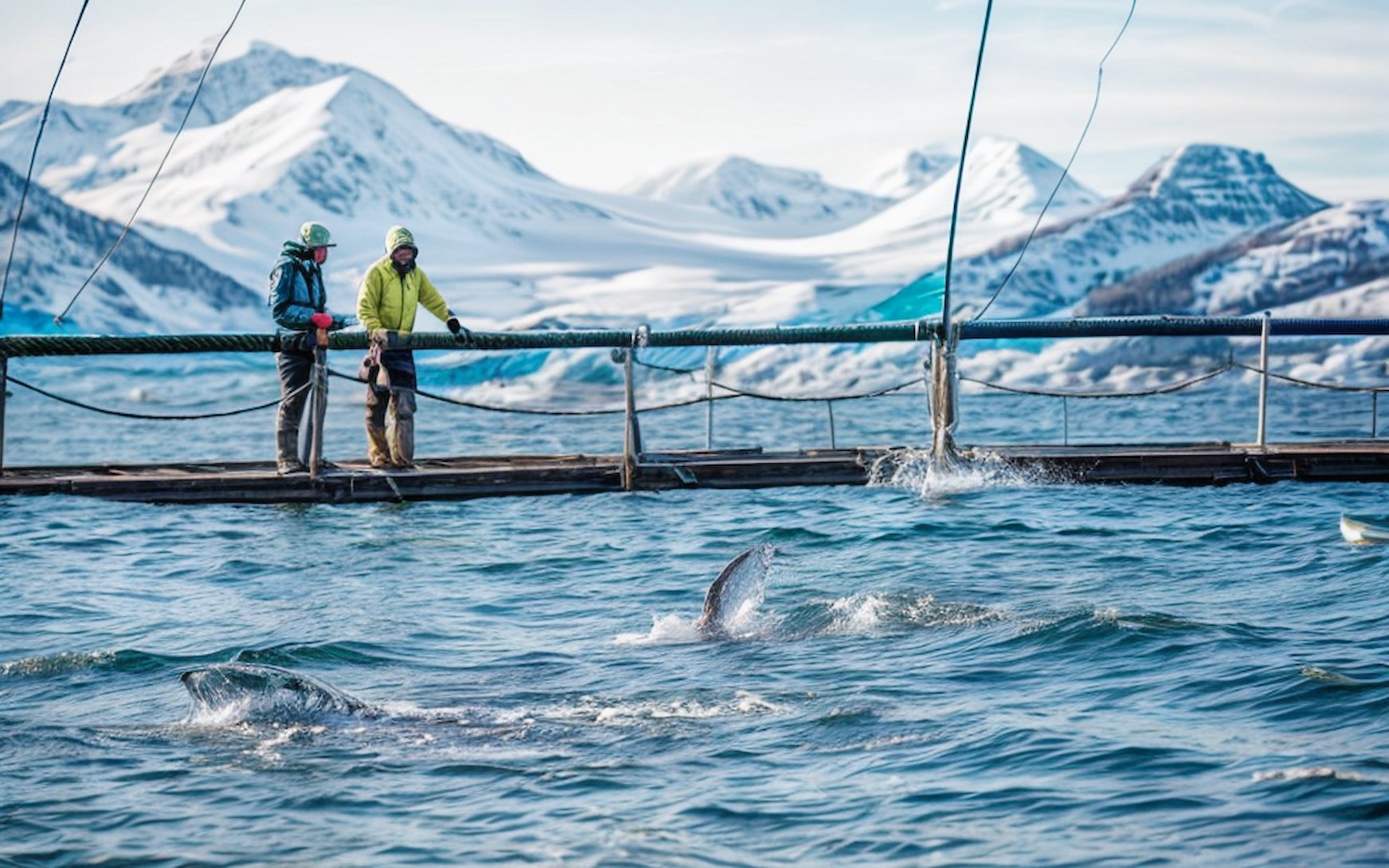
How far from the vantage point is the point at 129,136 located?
109m

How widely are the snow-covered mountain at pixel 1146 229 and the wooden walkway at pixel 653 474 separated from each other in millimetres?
50219

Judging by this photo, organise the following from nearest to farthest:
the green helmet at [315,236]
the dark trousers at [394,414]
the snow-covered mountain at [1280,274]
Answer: the green helmet at [315,236] → the dark trousers at [394,414] → the snow-covered mountain at [1280,274]

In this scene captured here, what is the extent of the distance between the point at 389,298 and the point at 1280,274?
52573 millimetres

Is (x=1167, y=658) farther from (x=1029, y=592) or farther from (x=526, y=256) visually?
(x=526, y=256)

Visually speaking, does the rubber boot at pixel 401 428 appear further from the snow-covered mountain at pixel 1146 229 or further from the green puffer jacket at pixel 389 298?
the snow-covered mountain at pixel 1146 229

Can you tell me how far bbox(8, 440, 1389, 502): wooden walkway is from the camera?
14.8 metres

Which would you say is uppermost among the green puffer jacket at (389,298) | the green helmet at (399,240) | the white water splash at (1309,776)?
the green helmet at (399,240)

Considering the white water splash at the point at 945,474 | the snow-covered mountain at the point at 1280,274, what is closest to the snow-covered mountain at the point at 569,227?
the snow-covered mountain at the point at 1280,274

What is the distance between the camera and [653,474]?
1551 centimetres

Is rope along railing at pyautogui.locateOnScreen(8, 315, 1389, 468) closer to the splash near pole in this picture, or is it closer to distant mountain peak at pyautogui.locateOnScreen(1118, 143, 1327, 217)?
the splash near pole

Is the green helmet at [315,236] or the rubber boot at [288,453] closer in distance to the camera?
the green helmet at [315,236]

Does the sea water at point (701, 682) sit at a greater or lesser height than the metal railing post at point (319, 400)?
lesser

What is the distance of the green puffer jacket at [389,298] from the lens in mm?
14289

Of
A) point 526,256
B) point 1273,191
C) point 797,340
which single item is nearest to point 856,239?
point 526,256
